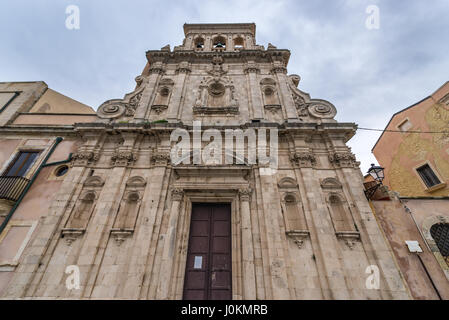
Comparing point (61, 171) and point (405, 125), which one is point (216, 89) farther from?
point (405, 125)

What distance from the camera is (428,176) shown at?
12.2m

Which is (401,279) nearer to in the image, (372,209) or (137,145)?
(372,209)

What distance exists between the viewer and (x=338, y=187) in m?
8.20

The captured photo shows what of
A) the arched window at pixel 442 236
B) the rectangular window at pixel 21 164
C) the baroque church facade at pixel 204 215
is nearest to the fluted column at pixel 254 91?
the baroque church facade at pixel 204 215

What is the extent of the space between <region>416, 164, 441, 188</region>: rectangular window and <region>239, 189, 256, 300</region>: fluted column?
12.1m

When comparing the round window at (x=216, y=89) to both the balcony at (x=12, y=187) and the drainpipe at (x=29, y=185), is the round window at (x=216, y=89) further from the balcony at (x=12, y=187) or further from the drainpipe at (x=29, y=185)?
the balcony at (x=12, y=187)

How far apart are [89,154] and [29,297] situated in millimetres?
5308

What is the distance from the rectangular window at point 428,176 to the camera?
1177 cm

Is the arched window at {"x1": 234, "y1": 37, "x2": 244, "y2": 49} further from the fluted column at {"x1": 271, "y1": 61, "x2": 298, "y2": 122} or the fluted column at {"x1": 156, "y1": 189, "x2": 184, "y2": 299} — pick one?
the fluted column at {"x1": 156, "y1": 189, "x2": 184, "y2": 299}

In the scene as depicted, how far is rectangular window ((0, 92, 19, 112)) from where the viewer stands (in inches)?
459

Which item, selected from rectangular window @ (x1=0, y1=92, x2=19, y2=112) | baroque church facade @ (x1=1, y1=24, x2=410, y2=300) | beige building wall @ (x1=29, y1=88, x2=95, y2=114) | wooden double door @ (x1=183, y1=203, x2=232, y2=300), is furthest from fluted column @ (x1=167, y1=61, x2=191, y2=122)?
rectangular window @ (x1=0, y1=92, x2=19, y2=112)

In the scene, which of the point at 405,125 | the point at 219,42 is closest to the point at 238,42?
the point at 219,42

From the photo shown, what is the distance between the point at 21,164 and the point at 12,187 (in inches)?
66.7
